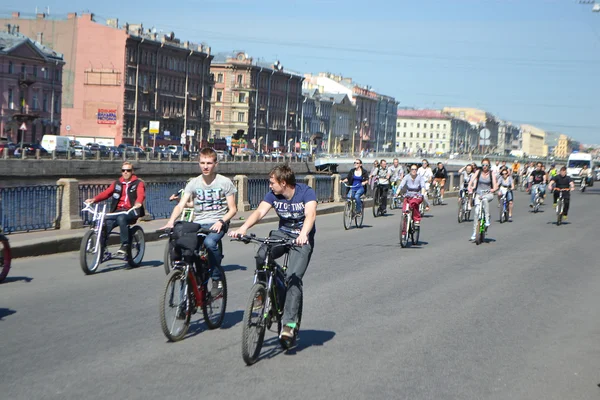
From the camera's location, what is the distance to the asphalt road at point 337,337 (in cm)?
683

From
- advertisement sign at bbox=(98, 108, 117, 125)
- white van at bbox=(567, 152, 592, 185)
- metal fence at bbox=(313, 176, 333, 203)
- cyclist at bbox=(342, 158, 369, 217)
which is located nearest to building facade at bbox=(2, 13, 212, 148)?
advertisement sign at bbox=(98, 108, 117, 125)

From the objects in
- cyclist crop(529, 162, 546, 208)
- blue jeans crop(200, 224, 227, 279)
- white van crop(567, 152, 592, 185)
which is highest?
white van crop(567, 152, 592, 185)

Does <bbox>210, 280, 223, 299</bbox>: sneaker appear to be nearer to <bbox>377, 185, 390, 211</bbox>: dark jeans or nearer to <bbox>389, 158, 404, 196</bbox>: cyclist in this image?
<bbox>377, 185, 390, 211</bbox>: dark jeans

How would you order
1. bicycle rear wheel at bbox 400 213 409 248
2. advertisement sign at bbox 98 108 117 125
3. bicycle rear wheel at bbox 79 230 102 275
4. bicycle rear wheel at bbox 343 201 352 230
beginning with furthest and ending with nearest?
1. advertisement sign at bbox 98 108 117 125
2. bicycle rear wheel at bbox 343 201 352 230
3. bicycle rear wheel at bbox 400 213 409 248
4. bicycle rear wheel at bbox 79 230 102 275

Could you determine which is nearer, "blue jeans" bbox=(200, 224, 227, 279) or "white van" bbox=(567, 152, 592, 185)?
"blue jeans" bbox=(200, 224, 227, 279)

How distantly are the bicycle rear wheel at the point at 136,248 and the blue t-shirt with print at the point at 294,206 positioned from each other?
5.86m

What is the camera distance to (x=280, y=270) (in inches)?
303

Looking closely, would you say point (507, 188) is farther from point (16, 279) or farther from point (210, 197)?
point (210, 197)

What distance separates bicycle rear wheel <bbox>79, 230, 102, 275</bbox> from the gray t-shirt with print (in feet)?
11.6

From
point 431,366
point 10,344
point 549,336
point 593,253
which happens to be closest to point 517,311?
point 549,336

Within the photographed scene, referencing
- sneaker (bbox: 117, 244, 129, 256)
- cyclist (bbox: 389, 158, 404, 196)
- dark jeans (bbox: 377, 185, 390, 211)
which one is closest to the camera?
sneaker (bbox: 117, 244, 129, 256)

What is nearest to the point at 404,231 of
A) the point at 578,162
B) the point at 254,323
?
the point at 254,323

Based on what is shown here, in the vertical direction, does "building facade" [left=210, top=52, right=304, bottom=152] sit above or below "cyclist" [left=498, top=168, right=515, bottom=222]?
above

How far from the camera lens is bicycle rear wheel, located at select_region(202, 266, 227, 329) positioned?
8.63m
